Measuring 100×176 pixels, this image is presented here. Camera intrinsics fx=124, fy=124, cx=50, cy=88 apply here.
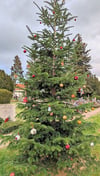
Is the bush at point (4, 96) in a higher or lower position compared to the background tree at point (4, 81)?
lower

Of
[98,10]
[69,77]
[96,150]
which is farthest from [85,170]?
[98,10]

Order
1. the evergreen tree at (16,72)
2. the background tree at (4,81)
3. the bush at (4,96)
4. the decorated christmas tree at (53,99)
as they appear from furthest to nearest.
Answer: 1. the background tree at (4,81)
2. the bush at (4,96)
3. the evergreen tree at (16,72)
4. the decorated christmas tree at (53,99)

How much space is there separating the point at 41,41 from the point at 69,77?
0.91 meters

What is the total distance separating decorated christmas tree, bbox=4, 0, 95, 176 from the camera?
6.77 ft

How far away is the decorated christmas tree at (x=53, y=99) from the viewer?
81.2 inches

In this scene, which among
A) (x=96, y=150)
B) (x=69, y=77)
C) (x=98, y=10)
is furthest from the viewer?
(x=98, y=10)

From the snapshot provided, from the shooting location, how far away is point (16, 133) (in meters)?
2.10

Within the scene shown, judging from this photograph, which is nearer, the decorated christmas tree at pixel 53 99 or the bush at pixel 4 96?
the decorated christmas tree at pixel 53 99

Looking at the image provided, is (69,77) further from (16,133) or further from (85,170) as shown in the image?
(85,170)

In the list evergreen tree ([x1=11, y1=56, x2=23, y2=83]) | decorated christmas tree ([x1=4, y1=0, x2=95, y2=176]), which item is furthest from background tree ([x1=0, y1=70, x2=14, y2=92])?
decorated christmas tree ([x1=4, y1=0, x2=95, y2=176])

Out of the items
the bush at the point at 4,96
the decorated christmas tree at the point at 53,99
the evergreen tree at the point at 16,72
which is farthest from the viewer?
the bush at the point at 4,96

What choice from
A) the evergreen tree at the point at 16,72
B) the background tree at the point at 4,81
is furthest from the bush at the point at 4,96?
the evergreen tree at the point at 16,72

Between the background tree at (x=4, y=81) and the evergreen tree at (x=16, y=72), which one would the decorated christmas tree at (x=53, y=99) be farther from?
the background tree at (x=4, y=81)

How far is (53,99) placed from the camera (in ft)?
7.62
